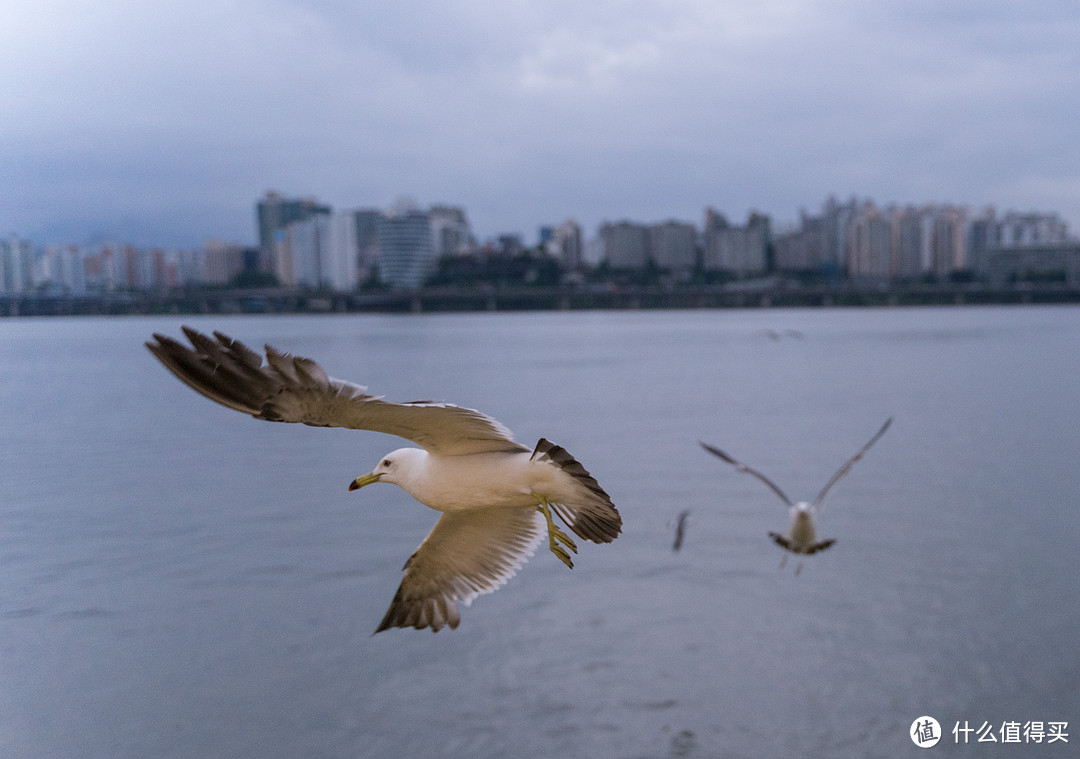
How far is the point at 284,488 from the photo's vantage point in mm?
24531

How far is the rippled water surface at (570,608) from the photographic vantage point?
11273 millimetres

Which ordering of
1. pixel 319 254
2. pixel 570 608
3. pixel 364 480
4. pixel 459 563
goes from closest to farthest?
1. pixel 364 480
2. pixel 459 563
3. pixel 570 608
4. pixel 319 254

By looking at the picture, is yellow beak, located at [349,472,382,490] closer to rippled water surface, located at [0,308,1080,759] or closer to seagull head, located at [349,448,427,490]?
seagull head, located at [349,448,427,490]

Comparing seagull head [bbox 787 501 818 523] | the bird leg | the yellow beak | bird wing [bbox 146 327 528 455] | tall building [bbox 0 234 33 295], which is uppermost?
tall building [bbox 0 234 33 295]

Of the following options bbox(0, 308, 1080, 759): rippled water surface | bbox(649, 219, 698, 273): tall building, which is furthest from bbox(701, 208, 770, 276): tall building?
bbox(0, 308, 1080, 759): rippled water surface

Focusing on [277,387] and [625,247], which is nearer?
[277,387]

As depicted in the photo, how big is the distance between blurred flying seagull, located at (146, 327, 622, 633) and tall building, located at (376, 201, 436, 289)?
154m

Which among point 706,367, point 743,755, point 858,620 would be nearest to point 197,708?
point 743,755

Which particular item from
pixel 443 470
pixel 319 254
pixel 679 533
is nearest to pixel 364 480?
pixel 443 470

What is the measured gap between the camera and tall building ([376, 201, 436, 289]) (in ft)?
525

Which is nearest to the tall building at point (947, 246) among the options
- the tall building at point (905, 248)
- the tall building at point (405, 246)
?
the tall building at point (905, 248)

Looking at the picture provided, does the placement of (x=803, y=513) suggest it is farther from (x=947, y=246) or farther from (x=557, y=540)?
(x=947, y=246)

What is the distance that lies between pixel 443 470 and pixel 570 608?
11.8 meters

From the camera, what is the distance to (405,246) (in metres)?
165
